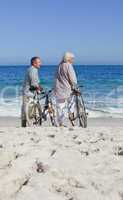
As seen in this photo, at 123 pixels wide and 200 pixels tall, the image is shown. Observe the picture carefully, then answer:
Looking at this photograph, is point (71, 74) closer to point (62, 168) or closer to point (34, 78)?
point (34, 78)

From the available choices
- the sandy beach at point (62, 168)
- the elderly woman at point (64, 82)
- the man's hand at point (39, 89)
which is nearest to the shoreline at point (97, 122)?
the elderly woman at point (64, 82)

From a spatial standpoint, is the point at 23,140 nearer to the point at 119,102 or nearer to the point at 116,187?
the point at 116,187

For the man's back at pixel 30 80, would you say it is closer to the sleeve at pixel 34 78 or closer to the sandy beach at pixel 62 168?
the sleeve at pixel 34 78

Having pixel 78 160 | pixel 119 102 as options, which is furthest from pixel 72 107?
pixel 119 102

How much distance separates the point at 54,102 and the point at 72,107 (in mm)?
357

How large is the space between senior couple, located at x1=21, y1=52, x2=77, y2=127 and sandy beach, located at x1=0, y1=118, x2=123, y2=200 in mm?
2032

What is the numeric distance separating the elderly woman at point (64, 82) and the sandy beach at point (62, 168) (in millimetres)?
2032

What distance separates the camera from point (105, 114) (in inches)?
590

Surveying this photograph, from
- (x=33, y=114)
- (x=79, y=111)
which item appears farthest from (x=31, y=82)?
(x=79, y=111)

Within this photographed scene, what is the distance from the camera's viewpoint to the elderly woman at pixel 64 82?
29.5ft

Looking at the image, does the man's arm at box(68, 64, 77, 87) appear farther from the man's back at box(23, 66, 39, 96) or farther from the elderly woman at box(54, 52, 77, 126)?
the man's back at box(23, 66, 39, 96)

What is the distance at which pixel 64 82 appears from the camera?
9.11 metres

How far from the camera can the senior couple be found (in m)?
9.02

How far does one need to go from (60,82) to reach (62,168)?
4.35 metres
